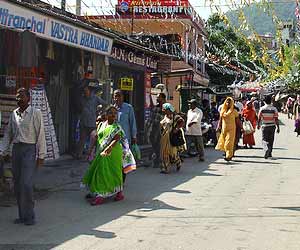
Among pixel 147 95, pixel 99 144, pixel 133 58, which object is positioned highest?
pixel 133 58

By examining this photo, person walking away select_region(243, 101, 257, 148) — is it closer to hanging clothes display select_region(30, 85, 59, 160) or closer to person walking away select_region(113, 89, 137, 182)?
hanging clothes display select_region(30, 85, 59, 160)

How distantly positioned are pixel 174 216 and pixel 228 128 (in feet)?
26.2

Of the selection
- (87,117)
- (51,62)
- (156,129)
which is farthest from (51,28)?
(156,129)

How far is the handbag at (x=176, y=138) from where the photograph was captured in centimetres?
1352

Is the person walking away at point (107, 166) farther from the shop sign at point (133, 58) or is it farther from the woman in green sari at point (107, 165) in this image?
the shop sign at point (133, 58)

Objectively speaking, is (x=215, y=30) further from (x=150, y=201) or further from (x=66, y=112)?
(x=150, y=201)

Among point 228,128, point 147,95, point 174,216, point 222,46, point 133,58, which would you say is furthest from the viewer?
point 222,46

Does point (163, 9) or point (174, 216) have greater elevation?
point (163, 9)

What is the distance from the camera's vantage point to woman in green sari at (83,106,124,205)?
9.34m

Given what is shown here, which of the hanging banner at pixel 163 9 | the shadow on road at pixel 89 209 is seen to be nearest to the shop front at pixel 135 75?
the shadow on road at pixel 89 209

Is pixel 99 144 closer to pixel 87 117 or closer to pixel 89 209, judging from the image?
pixel 89 209

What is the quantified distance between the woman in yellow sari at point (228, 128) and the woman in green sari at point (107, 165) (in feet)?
22.3

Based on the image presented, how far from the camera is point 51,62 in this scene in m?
14.5

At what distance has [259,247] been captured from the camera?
21.8 ft
